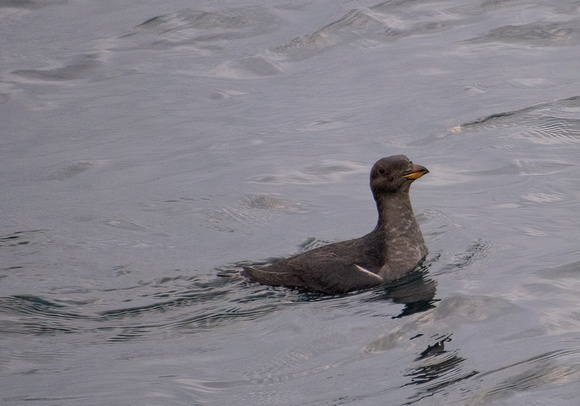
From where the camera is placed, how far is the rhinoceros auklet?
9.07m

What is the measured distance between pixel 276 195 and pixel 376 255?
2835mm

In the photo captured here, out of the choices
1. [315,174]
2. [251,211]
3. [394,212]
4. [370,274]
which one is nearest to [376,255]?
[370,274]

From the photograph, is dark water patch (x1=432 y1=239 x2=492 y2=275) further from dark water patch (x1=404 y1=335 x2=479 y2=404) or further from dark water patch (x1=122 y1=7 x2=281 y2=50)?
dark water patch (x1=122 y1=7 x2=281 y2=50)

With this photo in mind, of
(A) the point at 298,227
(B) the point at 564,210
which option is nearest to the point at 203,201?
(A) the point at 298,227

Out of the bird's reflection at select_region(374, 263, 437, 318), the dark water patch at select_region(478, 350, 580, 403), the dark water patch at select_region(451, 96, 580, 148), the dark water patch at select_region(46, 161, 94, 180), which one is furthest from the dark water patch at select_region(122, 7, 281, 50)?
the dark water patch at select_region(478, 350, 580, 403)

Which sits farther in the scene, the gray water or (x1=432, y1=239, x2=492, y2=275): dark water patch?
(x1=432, y1=239, x2=492, y2=275): dark water patch

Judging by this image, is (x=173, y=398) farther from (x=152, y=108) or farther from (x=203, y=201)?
(x=152, y=108)

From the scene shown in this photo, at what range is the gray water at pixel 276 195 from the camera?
7.45 metres

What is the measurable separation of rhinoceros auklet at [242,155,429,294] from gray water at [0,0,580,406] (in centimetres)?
16

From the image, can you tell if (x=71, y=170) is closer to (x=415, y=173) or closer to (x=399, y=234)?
(x=399, y=234)

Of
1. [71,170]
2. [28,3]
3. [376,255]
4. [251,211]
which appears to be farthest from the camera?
[28,3]

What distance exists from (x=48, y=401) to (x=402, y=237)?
393 centimetres

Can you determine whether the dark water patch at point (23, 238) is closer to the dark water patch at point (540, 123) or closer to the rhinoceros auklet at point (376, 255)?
the rhinoceros auklet at point (376, 255)

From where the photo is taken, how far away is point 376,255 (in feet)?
30.8
